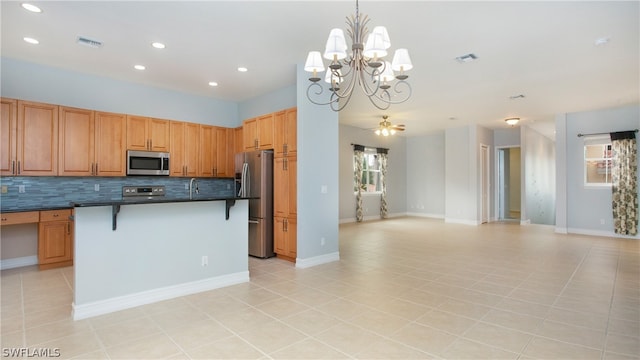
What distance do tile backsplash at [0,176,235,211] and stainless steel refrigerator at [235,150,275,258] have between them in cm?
176

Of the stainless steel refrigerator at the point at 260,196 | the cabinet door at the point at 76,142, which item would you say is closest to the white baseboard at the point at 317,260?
the stainless steel refrigerator at the point at 260,196

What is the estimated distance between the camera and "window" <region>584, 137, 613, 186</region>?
297 inches

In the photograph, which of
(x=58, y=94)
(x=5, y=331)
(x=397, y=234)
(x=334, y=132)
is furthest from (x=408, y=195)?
(x=5, y=331)

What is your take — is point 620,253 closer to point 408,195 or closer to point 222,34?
point 408,195

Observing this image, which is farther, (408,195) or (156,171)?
(408,195)

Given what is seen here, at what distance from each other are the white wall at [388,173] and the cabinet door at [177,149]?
14.9ft

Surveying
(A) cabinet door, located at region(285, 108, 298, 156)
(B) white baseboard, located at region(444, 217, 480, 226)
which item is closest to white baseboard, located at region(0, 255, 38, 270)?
(A) cabinet door, located at region(285, 108, 298, 156)

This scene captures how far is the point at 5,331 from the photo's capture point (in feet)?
8.91

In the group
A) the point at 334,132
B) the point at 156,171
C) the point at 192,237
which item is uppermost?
the point at 334,132

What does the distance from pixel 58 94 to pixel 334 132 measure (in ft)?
14.2

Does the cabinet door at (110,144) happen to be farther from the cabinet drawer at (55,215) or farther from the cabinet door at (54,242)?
the cabinet door at (54,242)

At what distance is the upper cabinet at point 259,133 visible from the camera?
17.8 ft

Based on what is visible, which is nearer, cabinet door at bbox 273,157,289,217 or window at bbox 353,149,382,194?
cabinet door at bbox 273,157,289,217

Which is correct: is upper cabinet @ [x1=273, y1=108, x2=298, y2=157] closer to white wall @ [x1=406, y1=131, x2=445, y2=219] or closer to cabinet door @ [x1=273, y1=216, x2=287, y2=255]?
cabinet door @ [x1=273, y1=216, x2=287, y2=255]
